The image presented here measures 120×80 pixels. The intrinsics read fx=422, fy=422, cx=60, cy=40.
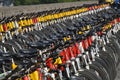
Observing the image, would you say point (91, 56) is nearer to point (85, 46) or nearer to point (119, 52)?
point (85, 46)

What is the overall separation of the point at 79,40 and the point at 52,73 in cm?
206

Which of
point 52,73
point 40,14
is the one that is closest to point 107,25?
point 52,73

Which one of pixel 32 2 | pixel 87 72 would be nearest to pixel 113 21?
pixel 87 72

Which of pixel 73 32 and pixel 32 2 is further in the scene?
pixel 32 2

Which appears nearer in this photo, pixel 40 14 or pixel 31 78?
pixel 31 78

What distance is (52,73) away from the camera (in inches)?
260

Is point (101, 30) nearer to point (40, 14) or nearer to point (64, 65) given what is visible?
point (64, 65)

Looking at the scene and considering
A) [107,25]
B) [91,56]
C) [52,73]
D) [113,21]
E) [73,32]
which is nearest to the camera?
[52,73]

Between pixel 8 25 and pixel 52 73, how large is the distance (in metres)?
9.43

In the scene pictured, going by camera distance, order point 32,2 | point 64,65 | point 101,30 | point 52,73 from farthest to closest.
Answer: point 32,2, point 101,30, point 64,65, point 52,73

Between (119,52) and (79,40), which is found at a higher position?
(79,40)

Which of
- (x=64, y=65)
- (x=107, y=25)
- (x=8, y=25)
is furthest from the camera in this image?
(x=8, y=25)

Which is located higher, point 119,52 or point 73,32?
point 73,32

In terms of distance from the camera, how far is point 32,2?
304 ft
